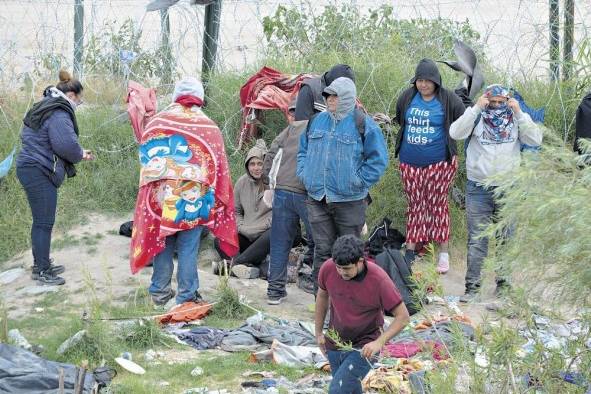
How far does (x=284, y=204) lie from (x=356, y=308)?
98.0 inches

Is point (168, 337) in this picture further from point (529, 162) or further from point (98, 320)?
point (529, 162)

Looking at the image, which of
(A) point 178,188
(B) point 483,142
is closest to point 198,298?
(A) point 178,188

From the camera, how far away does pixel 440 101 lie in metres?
8.05

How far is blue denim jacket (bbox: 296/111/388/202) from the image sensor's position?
23.2 feet

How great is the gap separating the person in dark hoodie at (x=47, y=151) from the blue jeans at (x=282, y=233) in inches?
65.3

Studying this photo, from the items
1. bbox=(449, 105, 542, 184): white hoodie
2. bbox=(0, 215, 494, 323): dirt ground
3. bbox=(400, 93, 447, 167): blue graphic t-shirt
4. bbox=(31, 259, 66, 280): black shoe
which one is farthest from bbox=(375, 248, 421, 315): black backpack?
bbox=(31, 259, 66, 280): black shoe

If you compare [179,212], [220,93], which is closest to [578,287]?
[179,212]

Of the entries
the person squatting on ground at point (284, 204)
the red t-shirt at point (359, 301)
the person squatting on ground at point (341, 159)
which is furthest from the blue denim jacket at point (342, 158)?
the red t-shirt at point (359, 301)

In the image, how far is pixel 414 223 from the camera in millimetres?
8500

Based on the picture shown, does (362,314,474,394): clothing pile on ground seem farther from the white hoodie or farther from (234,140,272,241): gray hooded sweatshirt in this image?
(234,140,272,241): gray hooded sweatshirt

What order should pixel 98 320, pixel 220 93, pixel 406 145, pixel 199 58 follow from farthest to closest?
1. pixel 199 58
2. pixel 220 93
3. pixel 406 145
4. pixel 98 320

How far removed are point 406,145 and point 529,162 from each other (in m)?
4.20

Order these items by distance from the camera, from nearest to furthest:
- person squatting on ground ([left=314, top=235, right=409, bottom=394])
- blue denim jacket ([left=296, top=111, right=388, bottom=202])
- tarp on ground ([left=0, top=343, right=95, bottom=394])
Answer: person squatting on ground ([left=314, top=235, right=409, bottom=394]), tarp on ground ([left=0, top=343, right=95, bottom=394]), blue denim jacket ([left=296, top=111, right=388, bottom=202])

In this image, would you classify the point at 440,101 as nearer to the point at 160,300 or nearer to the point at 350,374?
the point at 160,300
